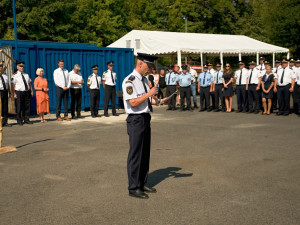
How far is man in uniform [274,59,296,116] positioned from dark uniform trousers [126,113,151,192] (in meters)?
10.3

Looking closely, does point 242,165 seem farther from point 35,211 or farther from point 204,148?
point 35,211

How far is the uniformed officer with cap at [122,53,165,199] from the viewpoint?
5203 mm

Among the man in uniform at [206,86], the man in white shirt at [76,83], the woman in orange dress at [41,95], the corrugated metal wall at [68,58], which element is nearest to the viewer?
the woman in orange dress at [41,95]

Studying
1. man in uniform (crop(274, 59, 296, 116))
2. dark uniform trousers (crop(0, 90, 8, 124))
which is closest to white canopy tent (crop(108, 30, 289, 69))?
man in uniform (crop(274, 59, 296, 116))

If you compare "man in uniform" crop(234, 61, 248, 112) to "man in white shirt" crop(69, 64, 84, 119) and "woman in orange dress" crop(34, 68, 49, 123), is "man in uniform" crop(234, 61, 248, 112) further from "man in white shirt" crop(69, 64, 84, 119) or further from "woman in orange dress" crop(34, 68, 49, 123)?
"woman in orange dress" crop(34, 68, 49, 123)

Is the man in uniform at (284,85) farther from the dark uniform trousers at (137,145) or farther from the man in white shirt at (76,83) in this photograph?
the dark uniform trousers at (137,145)

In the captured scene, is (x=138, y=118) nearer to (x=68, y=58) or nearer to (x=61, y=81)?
(x=61, y=81)

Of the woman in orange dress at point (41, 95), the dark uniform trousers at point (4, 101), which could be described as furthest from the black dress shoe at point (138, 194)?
the woman in orange dress at point (41, 95)

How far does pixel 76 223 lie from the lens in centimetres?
436

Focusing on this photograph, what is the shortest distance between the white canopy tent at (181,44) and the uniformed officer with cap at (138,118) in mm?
17807

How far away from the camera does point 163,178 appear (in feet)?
20.5

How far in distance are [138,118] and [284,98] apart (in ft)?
34.6

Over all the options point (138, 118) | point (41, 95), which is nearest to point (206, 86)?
point (41, 95)

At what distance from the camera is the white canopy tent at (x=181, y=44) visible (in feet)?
78.5
